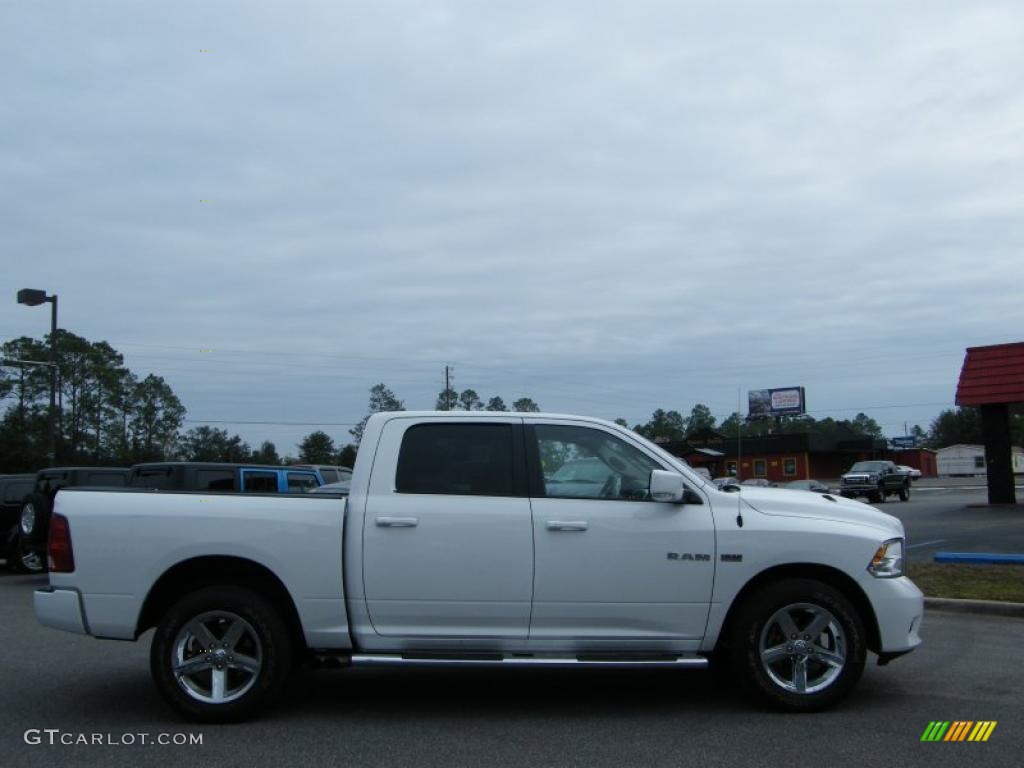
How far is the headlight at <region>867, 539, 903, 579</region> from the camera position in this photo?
244 inches

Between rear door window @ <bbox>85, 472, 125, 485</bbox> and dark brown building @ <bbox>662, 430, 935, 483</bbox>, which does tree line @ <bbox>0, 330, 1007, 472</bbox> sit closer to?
dark brown building @ <bbox>662, 430, 935, 483</bbox>

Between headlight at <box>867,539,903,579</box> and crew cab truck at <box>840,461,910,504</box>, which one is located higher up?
headlight at <box>867,539,903,579</box>

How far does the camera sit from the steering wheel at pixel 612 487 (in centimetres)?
628

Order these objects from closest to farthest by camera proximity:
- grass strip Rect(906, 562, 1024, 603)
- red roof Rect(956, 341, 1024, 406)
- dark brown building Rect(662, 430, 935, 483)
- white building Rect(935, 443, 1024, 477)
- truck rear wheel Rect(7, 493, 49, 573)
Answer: grass strip Rect(906, 562, 1024, 603) → truck rear wheel Rect(7, 493, 49, 573) → red roof Rect(956, 341, 1024, 406) → dark brown building Rect(662, 430, 935, 483) → white building Rect(935, 443, 1024, 477)

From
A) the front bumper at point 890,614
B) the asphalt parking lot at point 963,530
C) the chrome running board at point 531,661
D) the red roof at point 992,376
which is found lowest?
the asphalt parking lot at point 963,530

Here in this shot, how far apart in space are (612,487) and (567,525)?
1.44 feet

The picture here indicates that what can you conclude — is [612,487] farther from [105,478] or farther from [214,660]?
[105,478]

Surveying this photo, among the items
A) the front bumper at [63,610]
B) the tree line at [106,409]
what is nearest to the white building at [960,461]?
→ the tree line at [106,409]

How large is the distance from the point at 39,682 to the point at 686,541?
4.93 m

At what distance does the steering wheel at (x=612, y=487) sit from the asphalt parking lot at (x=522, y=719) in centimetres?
141

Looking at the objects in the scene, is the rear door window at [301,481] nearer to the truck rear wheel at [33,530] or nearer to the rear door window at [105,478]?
the rear door window at [105,478]

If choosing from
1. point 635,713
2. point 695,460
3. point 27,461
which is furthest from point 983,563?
point 27,461

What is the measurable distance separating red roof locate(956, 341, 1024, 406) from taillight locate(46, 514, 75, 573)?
26.7 m

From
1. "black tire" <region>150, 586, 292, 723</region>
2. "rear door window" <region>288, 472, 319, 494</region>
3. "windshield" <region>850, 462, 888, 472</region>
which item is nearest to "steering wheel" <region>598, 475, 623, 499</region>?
"black tire" <region>150, 586, 292, 723</region>
